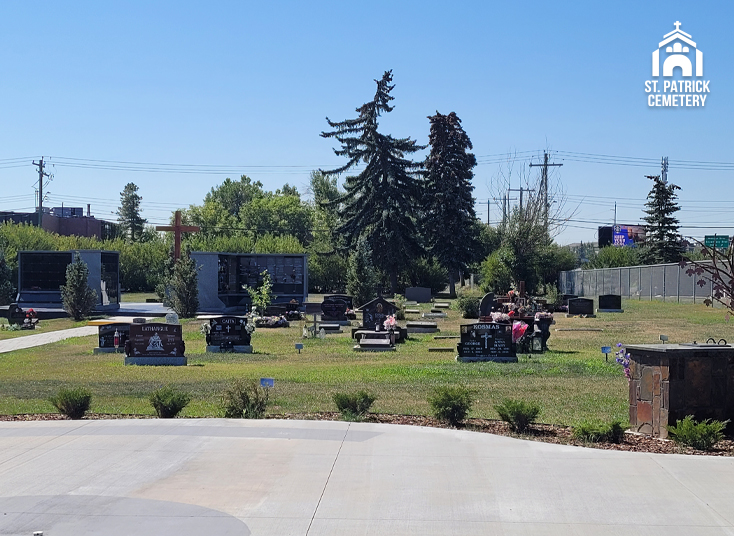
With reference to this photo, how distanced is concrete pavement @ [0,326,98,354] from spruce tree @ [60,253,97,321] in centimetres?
430

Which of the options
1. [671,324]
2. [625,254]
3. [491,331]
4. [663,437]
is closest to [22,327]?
[491,331]

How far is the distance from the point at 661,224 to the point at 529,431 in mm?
56094

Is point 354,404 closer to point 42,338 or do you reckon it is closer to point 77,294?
point 42,338

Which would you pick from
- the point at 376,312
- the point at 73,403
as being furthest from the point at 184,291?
the point at 73,403

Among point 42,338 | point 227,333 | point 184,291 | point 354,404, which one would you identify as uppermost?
point 184,291

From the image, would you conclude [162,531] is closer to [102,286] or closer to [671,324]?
[671,324]

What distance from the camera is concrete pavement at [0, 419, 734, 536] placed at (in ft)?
22.4

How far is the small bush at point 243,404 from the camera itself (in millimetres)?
11867

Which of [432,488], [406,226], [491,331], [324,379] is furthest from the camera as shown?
[406,226]

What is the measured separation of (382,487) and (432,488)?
474 millimetres

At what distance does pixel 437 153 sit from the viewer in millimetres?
66438

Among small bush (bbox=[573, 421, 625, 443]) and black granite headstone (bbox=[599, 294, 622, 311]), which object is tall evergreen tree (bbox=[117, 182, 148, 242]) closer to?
black granite headstone (bbox=[599, 294, 622, 311])

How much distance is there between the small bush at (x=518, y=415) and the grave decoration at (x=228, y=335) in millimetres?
15457

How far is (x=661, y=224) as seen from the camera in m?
62.9
